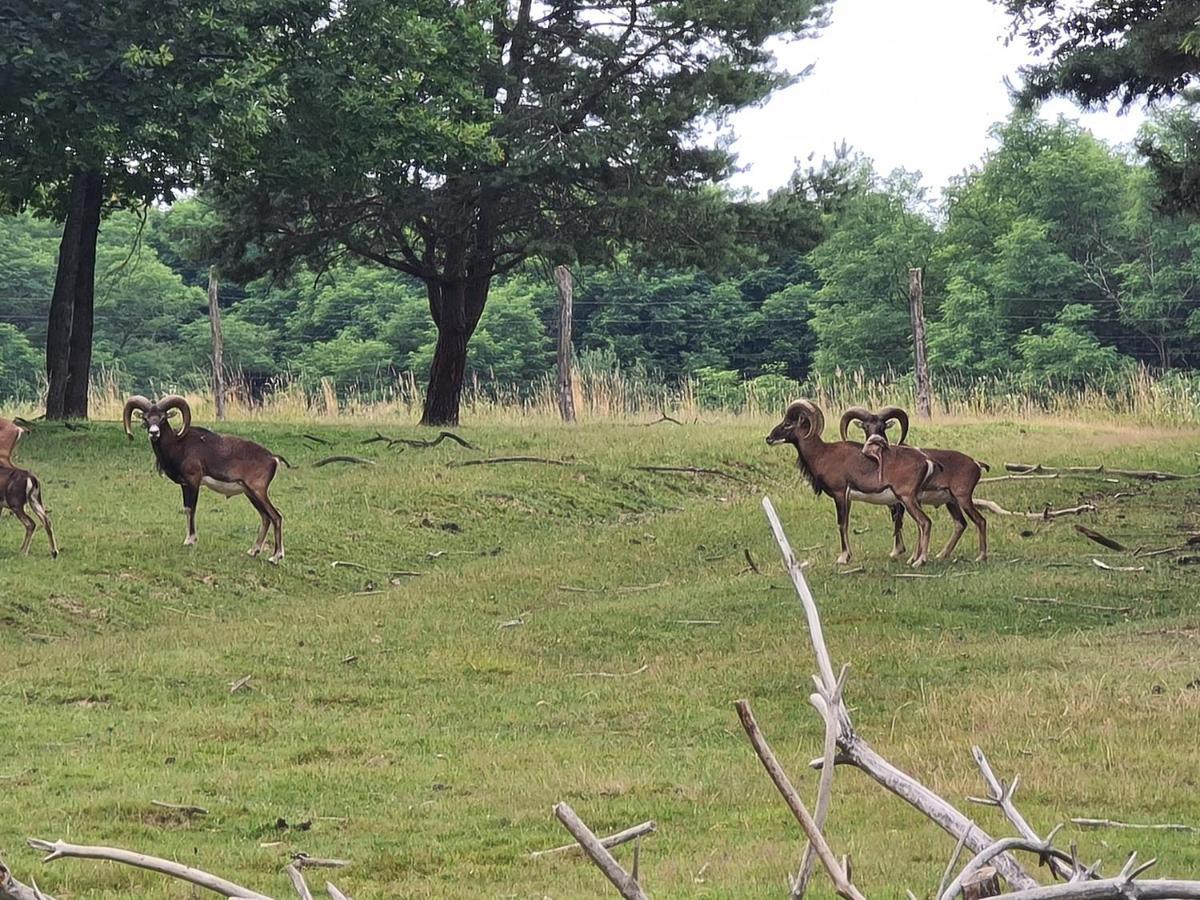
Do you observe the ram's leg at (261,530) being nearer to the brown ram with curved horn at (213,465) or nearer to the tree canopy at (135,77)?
the brown ram with curved horn at (213,465)

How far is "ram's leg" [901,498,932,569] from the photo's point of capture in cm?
1620

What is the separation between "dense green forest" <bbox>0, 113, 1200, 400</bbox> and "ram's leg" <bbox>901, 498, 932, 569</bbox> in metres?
39.1

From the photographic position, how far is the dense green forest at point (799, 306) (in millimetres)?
58969

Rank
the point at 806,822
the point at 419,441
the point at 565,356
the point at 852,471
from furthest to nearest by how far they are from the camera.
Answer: the point at 565,356
the point at 419,441
the point at 852,471
the point at 806,822

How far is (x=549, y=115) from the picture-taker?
29.0 meters

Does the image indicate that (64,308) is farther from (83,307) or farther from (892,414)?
(892,414)

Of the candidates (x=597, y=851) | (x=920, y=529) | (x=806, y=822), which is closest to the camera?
(x=597, y=851)

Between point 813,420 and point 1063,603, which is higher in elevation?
point 813,420

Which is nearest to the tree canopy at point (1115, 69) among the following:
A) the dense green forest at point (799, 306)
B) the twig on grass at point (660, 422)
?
the twig on grass at point (660, 422)

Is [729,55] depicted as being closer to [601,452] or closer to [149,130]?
[601,452]

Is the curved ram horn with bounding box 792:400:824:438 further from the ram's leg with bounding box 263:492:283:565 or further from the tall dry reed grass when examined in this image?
the tall dry reed grass

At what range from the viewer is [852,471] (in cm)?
1664

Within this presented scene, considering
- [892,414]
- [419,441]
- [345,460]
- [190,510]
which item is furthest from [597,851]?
[419,441]

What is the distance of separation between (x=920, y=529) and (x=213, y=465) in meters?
7.15
